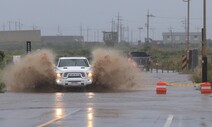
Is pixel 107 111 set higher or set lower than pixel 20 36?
lower

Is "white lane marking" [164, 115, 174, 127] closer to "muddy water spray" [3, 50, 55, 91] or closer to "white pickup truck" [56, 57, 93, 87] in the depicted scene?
"white pickup truck" [56, 57, 93, 87]

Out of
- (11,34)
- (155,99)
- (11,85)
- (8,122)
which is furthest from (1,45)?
(8,122)

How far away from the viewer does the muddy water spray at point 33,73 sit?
3094cm

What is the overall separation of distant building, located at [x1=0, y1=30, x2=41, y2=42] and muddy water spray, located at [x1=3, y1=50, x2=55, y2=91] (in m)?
52.1

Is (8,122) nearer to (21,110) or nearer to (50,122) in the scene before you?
(50,122)

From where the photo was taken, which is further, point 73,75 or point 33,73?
point 33,73

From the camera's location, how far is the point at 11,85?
3212cm

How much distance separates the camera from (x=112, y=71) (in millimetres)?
31156

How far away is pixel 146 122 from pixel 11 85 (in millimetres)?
17708

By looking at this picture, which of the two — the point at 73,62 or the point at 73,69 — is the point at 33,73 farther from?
the point at 73,69

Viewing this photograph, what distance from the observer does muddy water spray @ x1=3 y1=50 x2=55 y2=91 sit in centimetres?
3094

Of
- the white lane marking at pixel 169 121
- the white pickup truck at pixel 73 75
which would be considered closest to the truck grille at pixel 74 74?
the white pickup truck at pixel 73 75

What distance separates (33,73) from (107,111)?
1277 centimetres

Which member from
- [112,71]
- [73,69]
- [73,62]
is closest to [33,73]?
[73,62]
